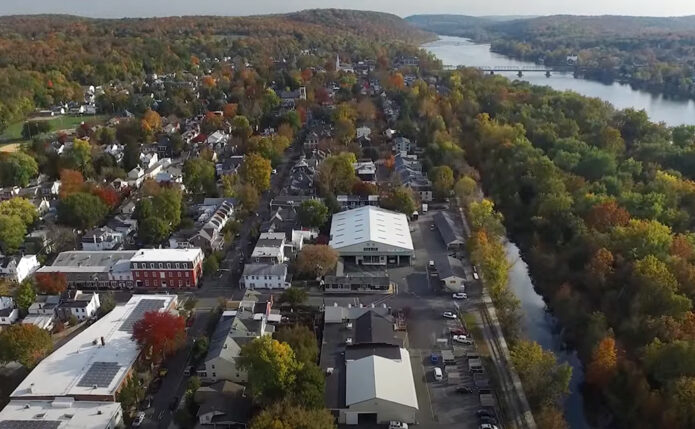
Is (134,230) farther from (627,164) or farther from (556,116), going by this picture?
(556,116)

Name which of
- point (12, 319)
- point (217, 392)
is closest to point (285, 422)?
point (217, 392)

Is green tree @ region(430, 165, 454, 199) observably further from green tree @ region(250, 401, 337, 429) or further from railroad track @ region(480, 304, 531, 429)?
green tree @ region(250, 401, 337, 429)

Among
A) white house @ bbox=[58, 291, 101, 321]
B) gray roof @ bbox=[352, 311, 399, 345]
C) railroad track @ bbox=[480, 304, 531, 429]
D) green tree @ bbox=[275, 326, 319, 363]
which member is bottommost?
railroad track @ bbox=[480, 304, 531, 429]

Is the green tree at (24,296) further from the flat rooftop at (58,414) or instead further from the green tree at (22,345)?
the flat rooftop at (58,414)

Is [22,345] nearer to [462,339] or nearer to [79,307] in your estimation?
[79,307]

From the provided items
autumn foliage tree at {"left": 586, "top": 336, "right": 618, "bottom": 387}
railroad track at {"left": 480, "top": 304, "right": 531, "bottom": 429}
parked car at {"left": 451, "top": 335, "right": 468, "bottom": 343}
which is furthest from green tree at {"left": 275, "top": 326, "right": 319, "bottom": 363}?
autumn foliage tree at {"left": 586, "top": 336, "right": 618, "bottom": 387}

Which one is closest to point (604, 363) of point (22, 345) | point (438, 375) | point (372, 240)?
point (438, 375)
